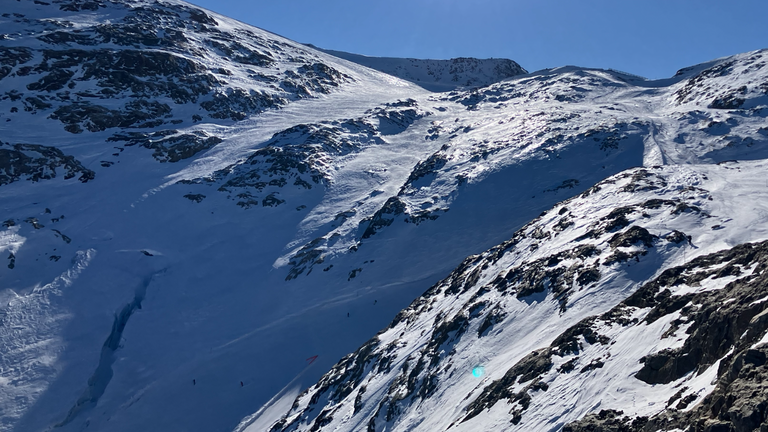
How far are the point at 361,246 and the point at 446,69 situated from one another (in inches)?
3686

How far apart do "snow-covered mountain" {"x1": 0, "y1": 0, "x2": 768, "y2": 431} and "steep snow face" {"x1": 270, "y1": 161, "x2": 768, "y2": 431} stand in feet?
0.40

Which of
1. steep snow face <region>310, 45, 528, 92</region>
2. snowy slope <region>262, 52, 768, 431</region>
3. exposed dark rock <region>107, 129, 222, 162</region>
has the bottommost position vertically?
snowy slope <region>262, 52, 768, 431</region>

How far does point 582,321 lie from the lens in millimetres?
16547

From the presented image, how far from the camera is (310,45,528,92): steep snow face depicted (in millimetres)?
120188

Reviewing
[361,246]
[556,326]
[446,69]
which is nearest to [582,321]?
[556,326]

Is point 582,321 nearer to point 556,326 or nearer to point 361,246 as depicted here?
point 556,326

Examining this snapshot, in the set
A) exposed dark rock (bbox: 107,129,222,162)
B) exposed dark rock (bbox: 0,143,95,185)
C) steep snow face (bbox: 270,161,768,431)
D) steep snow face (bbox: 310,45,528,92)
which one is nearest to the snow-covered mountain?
→ steep snow face (bbox: 270,161,768,431)

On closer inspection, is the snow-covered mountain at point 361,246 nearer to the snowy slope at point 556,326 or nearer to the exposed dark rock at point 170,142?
the snowy slope at point 556,326

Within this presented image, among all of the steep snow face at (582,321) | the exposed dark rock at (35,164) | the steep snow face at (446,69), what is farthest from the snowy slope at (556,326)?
the steep snow face at (446,69)

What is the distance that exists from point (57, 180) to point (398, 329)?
4340cm

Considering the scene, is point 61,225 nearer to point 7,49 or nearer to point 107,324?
point 107,324

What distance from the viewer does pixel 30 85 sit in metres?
65.2

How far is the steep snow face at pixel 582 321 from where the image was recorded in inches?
479

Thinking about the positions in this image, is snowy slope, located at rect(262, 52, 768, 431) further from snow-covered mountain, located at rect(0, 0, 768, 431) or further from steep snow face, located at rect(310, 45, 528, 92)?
steep snow face, located at rect(310, 45, 528, 92)
